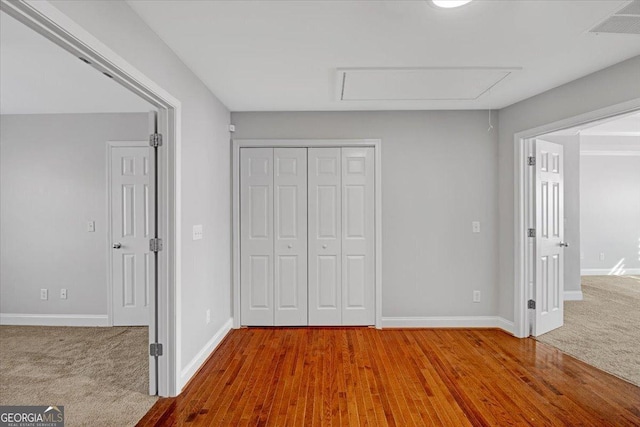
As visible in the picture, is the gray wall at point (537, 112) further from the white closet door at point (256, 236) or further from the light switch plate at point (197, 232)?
the light switch plate at point (197, 232)

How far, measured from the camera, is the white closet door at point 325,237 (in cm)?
380

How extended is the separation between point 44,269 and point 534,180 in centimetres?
564

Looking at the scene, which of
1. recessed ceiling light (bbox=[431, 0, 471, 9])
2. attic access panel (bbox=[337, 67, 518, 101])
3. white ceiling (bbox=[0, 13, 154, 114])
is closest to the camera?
recessed ceiling light (bbox=[431, 0, 471, 9])

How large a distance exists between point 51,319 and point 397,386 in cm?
404

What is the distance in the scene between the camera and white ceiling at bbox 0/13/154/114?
7.63 ft

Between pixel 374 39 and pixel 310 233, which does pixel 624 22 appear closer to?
pixel 374 39

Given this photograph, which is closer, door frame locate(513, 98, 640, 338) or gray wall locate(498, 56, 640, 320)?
gray wall locate(498, 56, 640, 320)

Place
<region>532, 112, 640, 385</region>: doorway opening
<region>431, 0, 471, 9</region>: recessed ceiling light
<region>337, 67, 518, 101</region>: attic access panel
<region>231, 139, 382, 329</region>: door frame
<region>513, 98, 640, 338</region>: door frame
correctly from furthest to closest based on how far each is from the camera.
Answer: <region>231, 139, 382, 329</region>: door frame < <region>513, 98, 640, 338</region>: door frame < <region>532, 112, 640, 385</region>: doorway opening < <region>337, 67, 518, 101</region>: attic access panel < <region>431, 0, 471, 9</region>: recessed ceiling light

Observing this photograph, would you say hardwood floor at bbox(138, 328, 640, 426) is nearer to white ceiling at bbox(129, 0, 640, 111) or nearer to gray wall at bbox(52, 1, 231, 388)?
gray wall at bbox(52, 1, 231, 388)

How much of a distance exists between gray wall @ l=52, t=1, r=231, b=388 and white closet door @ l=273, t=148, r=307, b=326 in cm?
56

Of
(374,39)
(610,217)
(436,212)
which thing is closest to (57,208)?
(374,39)

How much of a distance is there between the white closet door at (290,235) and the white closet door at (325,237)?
84 millimetres

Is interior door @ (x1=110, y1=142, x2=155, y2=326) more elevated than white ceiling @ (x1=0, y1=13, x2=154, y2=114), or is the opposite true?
white ceiling @ (x1=0, y1=13, x2=154, y2=114)
